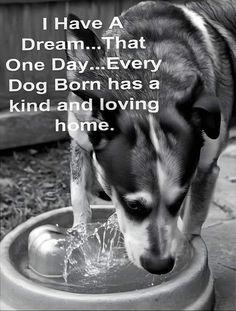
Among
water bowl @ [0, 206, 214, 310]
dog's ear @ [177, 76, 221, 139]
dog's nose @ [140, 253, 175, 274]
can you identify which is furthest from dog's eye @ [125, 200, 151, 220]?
dog's ear @ [177, 76, 221, 139]

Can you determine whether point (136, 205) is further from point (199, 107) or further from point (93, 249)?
point (93, 249)

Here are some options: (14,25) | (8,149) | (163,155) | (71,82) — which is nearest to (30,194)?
(8,149)

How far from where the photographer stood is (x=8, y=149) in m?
4.83

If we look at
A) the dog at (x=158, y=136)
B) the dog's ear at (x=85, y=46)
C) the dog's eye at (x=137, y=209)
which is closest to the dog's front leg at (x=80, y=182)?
the dog at (x=158, y=136)

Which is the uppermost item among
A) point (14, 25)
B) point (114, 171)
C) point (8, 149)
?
point (114, 171)

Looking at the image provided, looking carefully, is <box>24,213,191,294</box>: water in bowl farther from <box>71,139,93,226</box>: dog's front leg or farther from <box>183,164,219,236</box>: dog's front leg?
<box>183,164,219,236</box>: dog's front leg

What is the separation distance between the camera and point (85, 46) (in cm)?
277

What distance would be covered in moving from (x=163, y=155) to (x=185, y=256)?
0.56 meters

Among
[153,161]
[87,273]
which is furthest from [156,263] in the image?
[87,273]

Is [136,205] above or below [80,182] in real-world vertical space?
above

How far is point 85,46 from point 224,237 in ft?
4.14

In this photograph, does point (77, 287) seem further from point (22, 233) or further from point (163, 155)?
point (163, 155)

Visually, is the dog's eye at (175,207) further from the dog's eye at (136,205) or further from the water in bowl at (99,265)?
the water in bowl at (99,265)

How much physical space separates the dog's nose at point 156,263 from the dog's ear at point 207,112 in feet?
1.56
